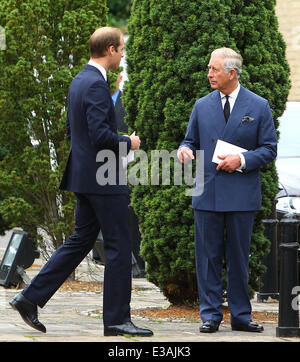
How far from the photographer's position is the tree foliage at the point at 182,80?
7.12 metres

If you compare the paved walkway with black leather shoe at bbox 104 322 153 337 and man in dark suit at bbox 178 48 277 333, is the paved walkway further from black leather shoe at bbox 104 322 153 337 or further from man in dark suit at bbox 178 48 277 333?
man in dark suit at bbox 178 48 277 333

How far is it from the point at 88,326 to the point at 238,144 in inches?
66.1

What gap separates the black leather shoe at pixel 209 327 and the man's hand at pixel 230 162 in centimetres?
107

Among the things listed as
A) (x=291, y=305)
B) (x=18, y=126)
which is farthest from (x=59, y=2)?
(x=291, y=305)

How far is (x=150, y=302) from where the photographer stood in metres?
8.64

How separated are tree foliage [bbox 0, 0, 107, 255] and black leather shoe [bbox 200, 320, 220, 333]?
3.57 m

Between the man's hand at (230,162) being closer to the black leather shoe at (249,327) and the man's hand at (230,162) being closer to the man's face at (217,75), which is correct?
the man's face at (217,75)

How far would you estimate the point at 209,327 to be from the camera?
249 inches

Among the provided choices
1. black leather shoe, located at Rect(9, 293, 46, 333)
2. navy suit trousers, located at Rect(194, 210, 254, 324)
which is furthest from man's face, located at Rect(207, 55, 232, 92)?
black leather shoe, located at Rect(9, 293, 46, 333)

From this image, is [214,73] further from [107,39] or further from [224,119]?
[107,39]

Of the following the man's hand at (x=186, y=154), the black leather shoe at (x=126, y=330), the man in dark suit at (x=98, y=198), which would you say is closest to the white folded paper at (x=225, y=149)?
the man's hand at (x=186, y=154)

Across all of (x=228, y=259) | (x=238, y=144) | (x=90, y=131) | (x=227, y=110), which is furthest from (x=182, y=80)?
(x=90, y=131)

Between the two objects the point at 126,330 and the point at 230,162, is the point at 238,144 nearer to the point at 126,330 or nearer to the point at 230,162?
the point at 230,162
